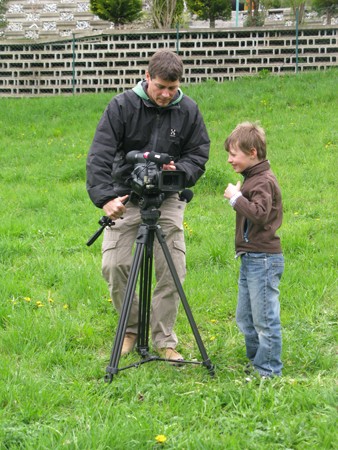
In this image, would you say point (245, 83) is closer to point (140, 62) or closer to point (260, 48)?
point (260, 48)

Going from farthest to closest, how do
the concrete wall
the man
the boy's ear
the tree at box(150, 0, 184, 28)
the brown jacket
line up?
the tree at box(150, 0, 184, 28), the concrete wall, the man, the boy's ear, the brown jacket

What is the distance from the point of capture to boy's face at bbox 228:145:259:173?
4.39 metres

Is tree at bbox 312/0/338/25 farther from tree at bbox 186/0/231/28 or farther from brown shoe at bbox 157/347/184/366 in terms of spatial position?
brown shoe at bbox 157/347/184/366

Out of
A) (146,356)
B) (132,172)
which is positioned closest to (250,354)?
(146,356)

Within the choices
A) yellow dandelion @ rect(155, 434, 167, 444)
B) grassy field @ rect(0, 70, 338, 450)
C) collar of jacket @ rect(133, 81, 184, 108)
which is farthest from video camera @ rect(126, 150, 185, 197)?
yellow dandelion @ rect(155, 434, 167, 444)

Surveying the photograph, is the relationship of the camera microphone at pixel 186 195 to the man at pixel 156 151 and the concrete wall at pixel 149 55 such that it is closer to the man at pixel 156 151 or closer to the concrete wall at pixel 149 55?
the man at pixel 156 151

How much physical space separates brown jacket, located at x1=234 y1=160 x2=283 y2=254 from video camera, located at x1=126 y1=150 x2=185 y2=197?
1.26 ft

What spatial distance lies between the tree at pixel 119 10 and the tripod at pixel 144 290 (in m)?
19.1

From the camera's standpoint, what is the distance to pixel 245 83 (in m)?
17.3

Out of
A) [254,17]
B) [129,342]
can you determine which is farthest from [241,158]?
[254,17]

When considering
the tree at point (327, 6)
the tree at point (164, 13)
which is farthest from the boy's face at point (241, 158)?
the tree at point (327, 6)

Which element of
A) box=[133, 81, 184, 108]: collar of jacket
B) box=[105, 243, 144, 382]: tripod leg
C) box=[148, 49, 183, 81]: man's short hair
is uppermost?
box=[148, 49, 183, 81]: man's short hair

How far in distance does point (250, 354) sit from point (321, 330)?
2.68ft

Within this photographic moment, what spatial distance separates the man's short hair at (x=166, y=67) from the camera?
4516 mm
